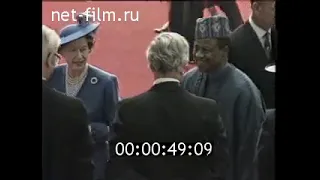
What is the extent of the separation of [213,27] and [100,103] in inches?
28.2

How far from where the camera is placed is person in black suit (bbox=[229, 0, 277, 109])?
380 cm

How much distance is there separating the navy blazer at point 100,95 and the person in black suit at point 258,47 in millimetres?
650

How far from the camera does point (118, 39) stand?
369 cm

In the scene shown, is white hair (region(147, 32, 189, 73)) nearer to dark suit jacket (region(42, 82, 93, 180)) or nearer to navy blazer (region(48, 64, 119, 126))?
navy blazer (region(48, 64, 119, 126))

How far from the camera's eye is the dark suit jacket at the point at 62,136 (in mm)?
3691

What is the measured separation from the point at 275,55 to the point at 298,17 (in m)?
0.25

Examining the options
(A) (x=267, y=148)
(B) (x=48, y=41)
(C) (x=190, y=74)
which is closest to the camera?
(B) (x=48, y=41)

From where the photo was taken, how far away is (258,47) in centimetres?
384

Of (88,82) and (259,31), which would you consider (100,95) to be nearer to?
(88,82)

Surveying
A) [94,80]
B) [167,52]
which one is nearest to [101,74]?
[94,80]

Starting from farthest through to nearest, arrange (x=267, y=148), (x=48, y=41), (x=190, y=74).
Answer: (x=267, y=148) → (x=190, y=74) → (x=48, y=41)

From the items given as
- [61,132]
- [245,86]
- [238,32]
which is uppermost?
[238,32]

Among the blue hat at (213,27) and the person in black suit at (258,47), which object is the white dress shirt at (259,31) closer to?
the person in black suit at (258,47)
